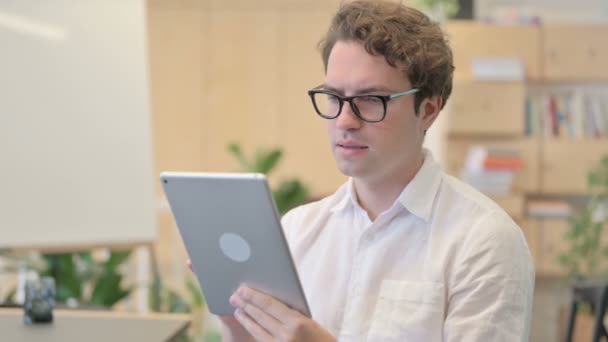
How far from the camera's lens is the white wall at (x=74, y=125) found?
10.8 ft

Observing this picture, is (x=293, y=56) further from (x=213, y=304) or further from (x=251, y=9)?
(x=213, y=304)

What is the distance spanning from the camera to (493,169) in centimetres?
481

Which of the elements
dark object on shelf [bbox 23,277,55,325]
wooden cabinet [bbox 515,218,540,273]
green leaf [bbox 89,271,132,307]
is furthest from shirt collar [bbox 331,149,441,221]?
wooden cabinet [bbox 515,218,540,273]

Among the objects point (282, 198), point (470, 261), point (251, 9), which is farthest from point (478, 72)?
point (470, 261)

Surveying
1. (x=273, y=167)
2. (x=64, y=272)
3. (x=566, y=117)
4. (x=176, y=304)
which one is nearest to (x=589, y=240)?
(x=566, y=117)

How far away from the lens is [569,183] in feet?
16.4

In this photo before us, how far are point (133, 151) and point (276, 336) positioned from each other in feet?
7.16

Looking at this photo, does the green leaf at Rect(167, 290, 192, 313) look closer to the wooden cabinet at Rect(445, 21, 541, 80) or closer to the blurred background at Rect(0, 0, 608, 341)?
the blurred background at Rect(0, 0, 608, 341)

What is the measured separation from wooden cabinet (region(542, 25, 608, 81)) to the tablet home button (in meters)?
3.86

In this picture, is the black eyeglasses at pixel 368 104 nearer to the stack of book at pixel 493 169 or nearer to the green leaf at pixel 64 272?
the green leaf at pixel 64 272

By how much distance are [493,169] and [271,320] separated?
354 centimetres

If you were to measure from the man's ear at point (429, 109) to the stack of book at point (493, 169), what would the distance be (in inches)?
128

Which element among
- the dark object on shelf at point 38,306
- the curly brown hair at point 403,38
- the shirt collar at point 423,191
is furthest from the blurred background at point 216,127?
the curly brown hair at point 403,38

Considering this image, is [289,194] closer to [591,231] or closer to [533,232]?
[533,232]
